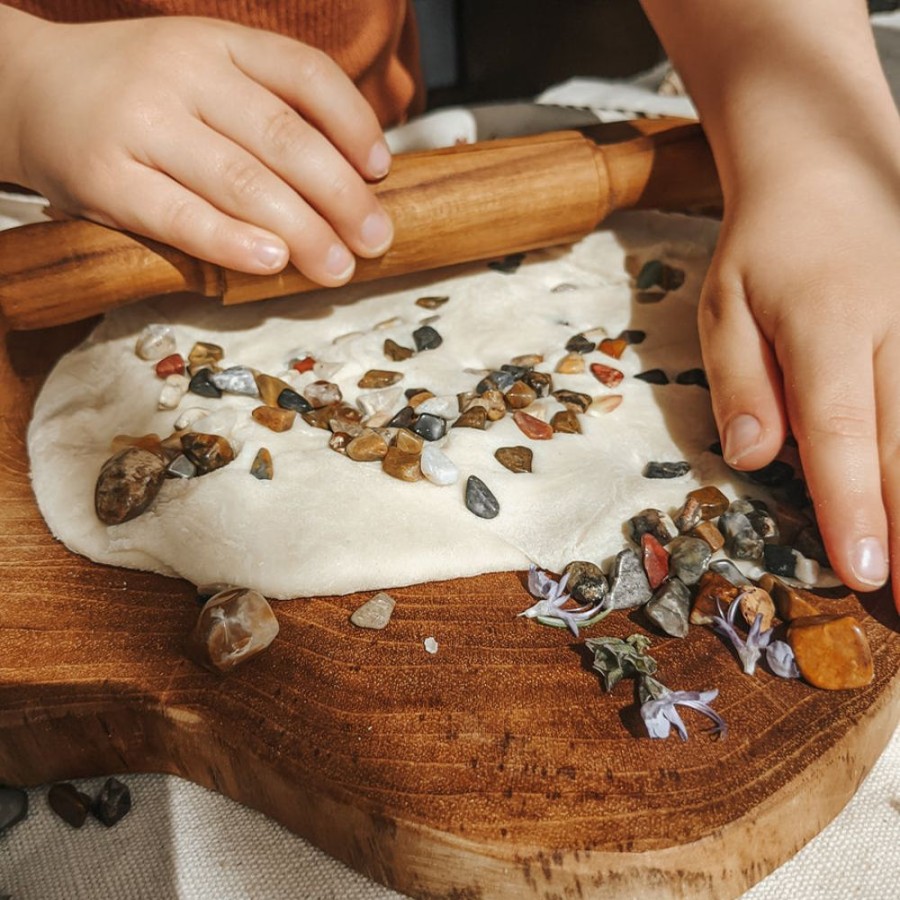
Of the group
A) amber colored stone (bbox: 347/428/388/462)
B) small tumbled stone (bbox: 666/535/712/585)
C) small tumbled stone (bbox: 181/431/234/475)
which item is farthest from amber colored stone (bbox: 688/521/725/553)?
small tumbled stone (bbox: 181/431/234/475)

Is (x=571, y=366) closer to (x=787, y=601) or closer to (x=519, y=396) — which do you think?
(x=519, y=396)

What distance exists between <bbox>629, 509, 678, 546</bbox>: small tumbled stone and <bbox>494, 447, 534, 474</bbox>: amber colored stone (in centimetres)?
9

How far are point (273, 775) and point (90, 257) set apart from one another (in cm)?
42

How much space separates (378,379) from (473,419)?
0.10m

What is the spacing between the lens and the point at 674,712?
458 millimetres

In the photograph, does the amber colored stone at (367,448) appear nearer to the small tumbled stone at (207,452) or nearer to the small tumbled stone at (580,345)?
the small tumbled stone at (207,452)

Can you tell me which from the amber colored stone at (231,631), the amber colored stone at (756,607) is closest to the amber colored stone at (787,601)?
the amber colored stone at (756,607)

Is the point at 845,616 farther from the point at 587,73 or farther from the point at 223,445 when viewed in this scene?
the point at 587,73

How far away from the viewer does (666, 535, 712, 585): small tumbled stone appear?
53 cm

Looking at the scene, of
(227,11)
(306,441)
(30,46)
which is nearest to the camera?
(306,441)

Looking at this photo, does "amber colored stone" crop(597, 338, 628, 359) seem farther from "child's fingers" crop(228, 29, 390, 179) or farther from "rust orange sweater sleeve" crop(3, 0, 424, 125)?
"rust orange sweater sleeve" crop(3, 0, 424, 125)

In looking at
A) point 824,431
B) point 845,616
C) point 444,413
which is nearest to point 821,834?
point 845,616

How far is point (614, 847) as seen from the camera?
411 mm

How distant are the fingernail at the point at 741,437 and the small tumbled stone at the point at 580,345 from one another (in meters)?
0.17
